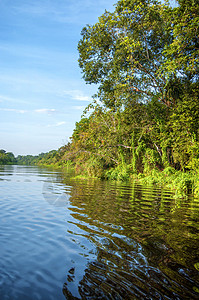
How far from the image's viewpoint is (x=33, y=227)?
4590 mm

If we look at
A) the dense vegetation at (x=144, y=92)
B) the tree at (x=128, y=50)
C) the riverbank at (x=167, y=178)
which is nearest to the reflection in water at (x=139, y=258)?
the riverbank at (x=167, y=178)

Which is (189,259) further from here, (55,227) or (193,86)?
(193,86)

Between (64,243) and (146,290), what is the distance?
1709 mm

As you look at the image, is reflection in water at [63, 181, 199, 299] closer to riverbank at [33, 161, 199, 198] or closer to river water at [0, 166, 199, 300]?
river water at [0, 166, 199, 300]

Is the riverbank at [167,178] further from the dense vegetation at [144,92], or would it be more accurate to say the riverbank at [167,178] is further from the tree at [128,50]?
the tree at [128,50]

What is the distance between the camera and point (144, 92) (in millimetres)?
16984

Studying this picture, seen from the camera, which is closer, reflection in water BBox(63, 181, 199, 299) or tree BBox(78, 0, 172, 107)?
reflection in water BBox(63, 181, 199, 299)

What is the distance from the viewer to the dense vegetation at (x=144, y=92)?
42.5 ft

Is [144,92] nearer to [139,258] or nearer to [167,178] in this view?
→ [167,178]

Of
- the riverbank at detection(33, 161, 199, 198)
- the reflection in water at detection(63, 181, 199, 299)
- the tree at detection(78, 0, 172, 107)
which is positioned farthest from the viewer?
the tree at detection(78, 0, 172, 107)

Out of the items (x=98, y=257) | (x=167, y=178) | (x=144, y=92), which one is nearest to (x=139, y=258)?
(x=98, y=257)

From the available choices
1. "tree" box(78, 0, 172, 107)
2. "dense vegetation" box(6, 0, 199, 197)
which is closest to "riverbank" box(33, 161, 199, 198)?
"dense vegetation" box(6, 0, 199, 197)

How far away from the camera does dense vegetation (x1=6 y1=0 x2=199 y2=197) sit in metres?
13.0

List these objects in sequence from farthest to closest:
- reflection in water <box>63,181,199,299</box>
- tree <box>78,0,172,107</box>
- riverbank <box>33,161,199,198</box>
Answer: tree <box>78,0,172,107</box> → riverbank <box>33,161,199,198</box> → reflection in water <box>63,181,199,299</box>
